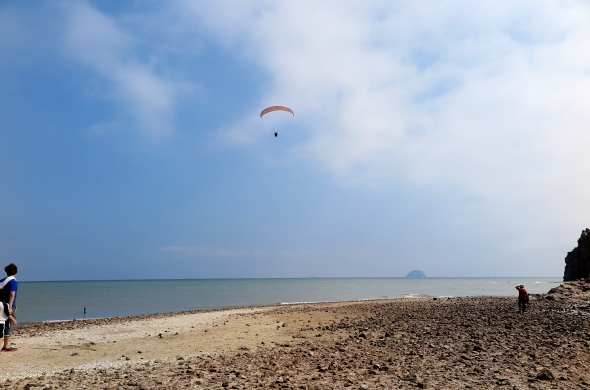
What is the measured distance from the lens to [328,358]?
413 inches

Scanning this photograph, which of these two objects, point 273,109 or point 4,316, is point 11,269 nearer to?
point 4,316

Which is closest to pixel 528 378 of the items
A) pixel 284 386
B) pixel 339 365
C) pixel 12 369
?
pixel 339 365

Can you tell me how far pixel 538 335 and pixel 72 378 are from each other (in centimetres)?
1496

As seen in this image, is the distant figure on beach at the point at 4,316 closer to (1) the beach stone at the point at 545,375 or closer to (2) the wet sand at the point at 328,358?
(2) the wet sand at the point at 328,358

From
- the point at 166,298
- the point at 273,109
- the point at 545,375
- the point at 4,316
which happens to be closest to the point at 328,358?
the point at 545,375

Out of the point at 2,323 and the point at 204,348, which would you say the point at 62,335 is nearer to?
the point at 2,323

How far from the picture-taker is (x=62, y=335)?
17.9 metres

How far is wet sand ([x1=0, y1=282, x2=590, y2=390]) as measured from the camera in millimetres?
8352

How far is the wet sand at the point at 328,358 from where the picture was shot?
329 inches

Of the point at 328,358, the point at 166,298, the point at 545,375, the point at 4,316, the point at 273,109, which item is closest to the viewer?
the point at 545,375

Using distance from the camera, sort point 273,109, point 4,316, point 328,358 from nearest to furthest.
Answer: point 328,358 → point 4,316 → point 273,109

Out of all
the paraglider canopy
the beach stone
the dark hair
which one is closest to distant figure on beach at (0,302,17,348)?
the dark hair

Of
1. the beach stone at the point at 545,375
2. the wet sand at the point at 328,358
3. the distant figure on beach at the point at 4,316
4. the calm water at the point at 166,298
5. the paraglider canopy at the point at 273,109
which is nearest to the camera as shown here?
the beach stone at the point at 545,375

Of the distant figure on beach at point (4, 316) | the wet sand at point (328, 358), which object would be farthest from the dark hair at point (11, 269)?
the wet sand at point (328, 358)
